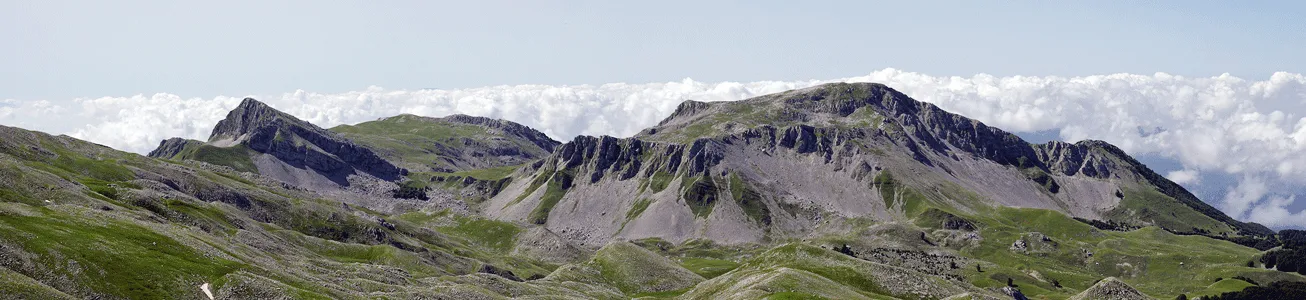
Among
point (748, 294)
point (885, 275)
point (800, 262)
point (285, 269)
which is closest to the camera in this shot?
point (285, 269)

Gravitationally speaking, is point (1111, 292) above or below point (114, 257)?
below

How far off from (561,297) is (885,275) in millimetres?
65203

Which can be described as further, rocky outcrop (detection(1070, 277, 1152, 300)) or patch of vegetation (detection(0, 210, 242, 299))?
rocky outcrop (detection(1070, 277, 1152, 300))

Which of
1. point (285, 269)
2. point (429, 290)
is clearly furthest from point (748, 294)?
point (285, 269)

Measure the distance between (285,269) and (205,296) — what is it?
1159 inches

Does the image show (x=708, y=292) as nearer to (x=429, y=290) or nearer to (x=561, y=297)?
(x=561, y=297)

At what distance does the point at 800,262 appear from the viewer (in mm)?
198625

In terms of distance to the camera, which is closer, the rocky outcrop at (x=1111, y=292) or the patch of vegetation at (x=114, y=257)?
the patch of vegetation at (x=114, y=257)

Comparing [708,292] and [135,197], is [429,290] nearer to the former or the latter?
[708,292]

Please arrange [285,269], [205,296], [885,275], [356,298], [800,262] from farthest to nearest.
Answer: [800,262] → [885,275] → [285,269] → [356,298] → [205,296]

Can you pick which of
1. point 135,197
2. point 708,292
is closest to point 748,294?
point 708,292

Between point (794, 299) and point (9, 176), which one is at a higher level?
point (9, 176)

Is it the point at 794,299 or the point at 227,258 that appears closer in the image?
the point at 227,258

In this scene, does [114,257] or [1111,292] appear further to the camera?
[1111,292]
